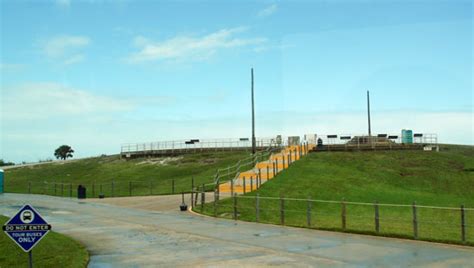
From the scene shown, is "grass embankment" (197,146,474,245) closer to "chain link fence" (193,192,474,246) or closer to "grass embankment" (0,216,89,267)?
"chain link fence" (193,192,474,246)

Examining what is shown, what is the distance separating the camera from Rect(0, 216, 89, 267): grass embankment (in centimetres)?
1241

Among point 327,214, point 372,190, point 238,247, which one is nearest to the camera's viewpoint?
point 238,247

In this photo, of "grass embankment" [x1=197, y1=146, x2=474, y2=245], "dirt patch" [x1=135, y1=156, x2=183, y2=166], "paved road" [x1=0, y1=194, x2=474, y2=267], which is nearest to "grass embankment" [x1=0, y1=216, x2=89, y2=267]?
"paved road" [x1=0, y1=194, x2=474, y2=267]

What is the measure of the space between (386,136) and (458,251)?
2099 inches

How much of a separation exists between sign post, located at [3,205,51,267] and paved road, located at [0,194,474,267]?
2.20 m

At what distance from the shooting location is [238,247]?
48.2 ft

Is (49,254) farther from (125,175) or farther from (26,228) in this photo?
(125,175)

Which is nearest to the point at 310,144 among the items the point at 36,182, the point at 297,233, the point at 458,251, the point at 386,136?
the point at 386,136

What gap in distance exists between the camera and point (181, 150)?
70.6 meters

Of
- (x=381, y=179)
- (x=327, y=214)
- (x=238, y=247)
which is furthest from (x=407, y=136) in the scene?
(x=238, y=247)

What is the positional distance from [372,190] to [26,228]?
89.0ft

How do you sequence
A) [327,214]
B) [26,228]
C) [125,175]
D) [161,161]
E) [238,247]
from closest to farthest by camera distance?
[26,228], [238,247], [327,214], [125,175], [161,161]

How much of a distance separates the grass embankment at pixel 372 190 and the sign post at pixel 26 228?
10.3 m

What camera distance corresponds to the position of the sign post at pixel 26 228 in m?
10.3
